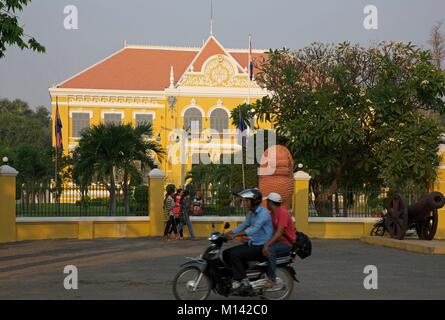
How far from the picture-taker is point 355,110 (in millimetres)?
26406

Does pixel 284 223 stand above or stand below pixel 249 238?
above

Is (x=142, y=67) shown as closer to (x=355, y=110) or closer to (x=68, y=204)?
(x=355, y=110)

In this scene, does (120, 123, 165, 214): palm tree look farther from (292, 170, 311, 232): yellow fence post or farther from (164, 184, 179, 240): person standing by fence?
(292, 170, 311, 232): yellow fence post

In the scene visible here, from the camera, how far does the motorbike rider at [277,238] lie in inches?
405

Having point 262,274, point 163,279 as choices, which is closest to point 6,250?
point 163,279

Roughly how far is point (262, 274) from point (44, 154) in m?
36.0

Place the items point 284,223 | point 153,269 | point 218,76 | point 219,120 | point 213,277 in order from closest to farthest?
point 213,277 < point 284,223 < point 153,269 < point 218,76 < point 219,120

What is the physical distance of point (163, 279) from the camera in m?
12.9

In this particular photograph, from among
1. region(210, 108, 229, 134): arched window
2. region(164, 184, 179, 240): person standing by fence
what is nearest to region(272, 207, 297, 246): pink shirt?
region(164, 184, 179, 240): person standing by fence

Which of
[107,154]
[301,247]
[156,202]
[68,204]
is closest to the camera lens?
[301,247]

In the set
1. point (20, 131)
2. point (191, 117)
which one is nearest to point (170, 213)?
point (191, 117)

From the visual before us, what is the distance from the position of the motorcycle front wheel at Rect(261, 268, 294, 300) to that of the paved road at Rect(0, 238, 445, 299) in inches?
19.2

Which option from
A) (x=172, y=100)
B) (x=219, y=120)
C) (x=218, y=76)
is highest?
(x=218, y=76)

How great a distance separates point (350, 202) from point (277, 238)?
13.3 m
